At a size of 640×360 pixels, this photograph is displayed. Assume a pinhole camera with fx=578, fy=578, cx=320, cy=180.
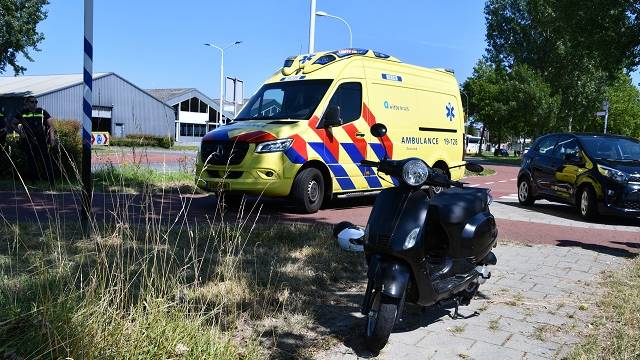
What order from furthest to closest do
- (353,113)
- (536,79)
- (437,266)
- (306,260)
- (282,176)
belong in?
(536,79), (353,113), (282,176), (306,260), (437,266)

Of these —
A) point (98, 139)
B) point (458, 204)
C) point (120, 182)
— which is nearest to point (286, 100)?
point (120, 182)

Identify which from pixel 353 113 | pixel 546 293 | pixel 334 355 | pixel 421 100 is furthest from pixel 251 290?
pixel 421 100

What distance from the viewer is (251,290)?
457 centimetres

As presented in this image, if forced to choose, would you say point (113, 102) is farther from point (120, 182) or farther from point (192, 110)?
point (120, 182)

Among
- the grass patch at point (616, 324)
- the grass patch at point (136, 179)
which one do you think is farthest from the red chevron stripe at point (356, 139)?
the grass patch at point (616, 324)

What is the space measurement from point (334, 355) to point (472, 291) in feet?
4.75

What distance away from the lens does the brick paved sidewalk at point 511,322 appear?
3.80 meters

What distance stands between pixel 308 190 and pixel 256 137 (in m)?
1.21

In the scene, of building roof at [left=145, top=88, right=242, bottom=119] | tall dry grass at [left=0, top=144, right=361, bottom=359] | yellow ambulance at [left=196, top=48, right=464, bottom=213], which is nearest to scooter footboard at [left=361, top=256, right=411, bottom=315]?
tall dry grass at [left=0, top=144, right=361, bottom=359]

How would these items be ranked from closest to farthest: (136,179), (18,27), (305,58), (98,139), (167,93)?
1. (136,179)
2. (305,58)
3. (98,139)
4. (18,27)
5. (167,93)

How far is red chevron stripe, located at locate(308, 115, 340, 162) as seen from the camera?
9.36 metres

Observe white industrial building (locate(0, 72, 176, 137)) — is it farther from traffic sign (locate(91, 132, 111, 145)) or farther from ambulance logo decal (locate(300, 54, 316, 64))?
ambulance logo decal (locate(300, 54, 316, 64))

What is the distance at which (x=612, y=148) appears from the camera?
10625 millimetres

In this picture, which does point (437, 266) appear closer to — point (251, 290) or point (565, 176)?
point (251, 290)
